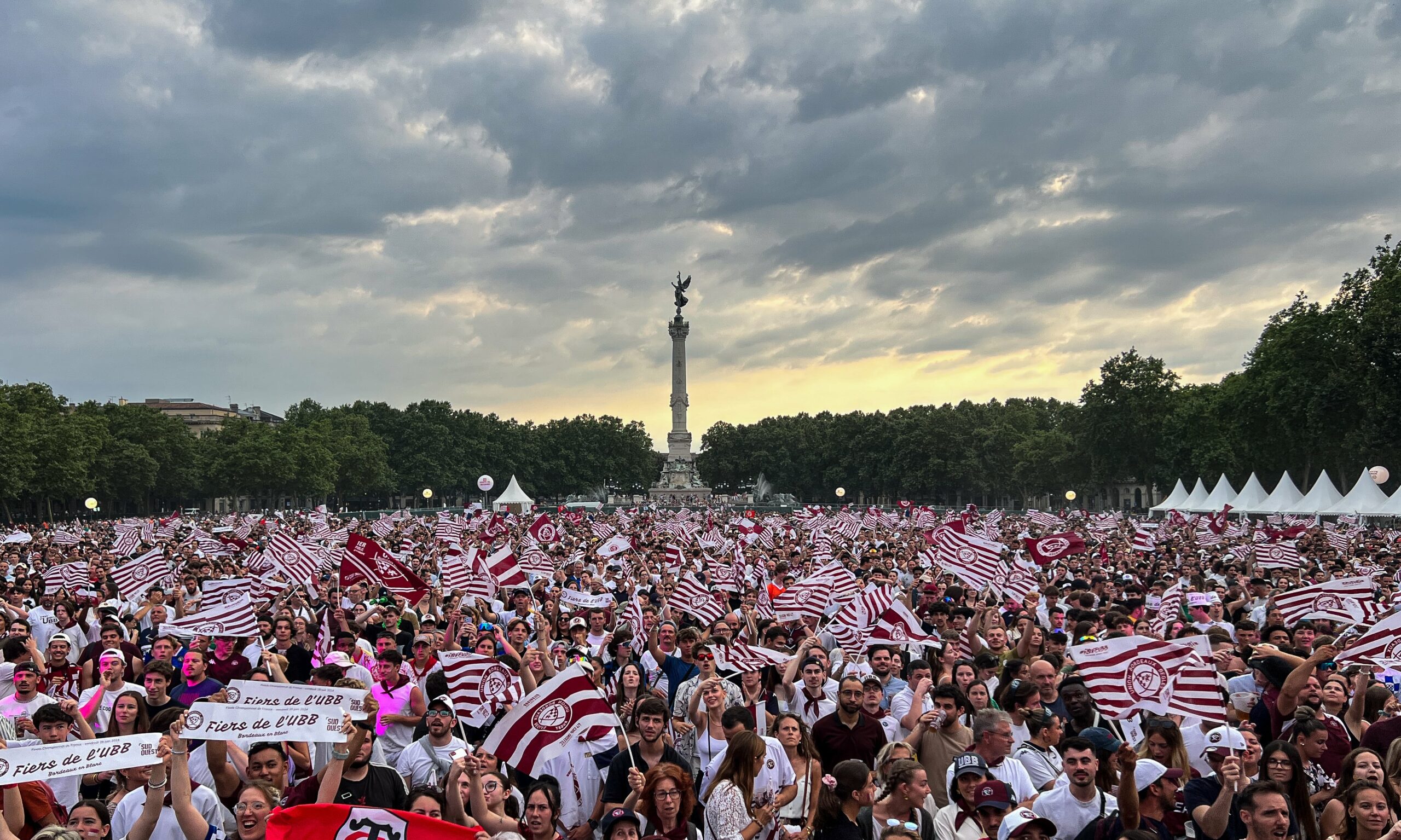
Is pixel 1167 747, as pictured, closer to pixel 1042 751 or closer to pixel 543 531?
pixel 1042 751

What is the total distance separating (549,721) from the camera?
7652mm

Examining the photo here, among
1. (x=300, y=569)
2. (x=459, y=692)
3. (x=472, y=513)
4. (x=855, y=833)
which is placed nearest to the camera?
(x=855, y=833)

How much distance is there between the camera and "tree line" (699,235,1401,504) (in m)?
50.5

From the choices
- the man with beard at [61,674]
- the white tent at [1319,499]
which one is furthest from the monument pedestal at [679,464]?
the man with beard at [61,674]

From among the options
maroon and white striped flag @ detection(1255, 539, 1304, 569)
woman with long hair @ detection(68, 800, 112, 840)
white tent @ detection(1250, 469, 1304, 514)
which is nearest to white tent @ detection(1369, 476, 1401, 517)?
white tent @ detection(1250, 469, 1304, 514)

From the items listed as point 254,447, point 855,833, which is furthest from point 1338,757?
point 254,447

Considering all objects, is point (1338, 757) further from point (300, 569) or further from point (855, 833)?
point (300, 569)

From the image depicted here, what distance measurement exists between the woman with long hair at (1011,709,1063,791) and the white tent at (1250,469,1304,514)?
145 ft

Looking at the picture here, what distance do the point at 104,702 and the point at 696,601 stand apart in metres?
7.61

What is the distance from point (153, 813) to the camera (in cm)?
623

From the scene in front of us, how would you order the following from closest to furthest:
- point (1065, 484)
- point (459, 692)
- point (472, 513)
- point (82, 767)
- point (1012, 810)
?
1. point (82, 767)
2. point (1012, 810)
3. point (459, 692)
4. point (472, 513)
5. point (1065, 484)

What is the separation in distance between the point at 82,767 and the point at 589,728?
9.55ft

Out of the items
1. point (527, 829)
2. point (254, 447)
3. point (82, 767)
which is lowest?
point (527, 829)

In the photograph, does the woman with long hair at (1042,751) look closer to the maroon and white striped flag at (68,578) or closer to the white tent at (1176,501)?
the maroon and white striped flag at (68,578)
